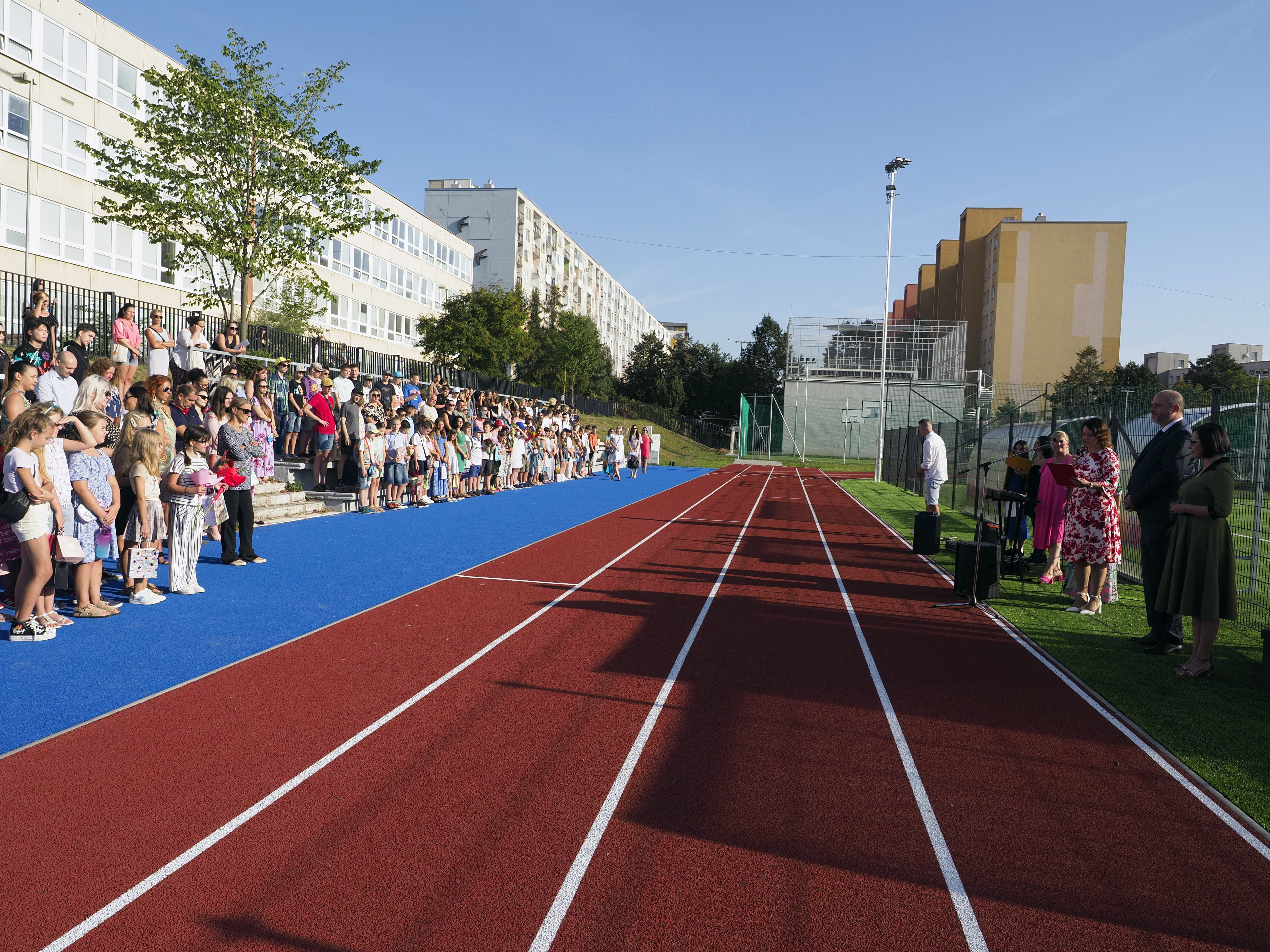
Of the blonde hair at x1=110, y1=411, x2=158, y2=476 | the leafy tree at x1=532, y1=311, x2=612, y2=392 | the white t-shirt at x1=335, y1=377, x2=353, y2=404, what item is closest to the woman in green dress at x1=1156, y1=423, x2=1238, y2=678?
the blonde hair at x1=110, y1=411, x2=158, y2=476

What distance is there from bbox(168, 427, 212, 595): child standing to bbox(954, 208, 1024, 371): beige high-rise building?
6109cm

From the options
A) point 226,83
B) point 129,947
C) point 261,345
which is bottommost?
point 129,947

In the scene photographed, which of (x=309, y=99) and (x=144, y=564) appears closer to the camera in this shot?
(x=144, y=564)

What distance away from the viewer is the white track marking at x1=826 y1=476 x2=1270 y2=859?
13.0 feet

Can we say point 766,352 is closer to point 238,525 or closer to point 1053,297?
point 1053,297

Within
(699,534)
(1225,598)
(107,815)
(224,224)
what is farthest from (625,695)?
(224,224)

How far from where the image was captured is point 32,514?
19.8ft

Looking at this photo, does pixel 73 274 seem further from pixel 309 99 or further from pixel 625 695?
pixel 625 695

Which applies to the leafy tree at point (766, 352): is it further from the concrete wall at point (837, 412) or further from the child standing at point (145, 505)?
the child standing at point (145, 505)

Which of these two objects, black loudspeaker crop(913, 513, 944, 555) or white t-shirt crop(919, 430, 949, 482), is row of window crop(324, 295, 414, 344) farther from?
black loudspeaker crop(913, 513, 944, 555)

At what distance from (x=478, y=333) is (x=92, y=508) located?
39.9 metres

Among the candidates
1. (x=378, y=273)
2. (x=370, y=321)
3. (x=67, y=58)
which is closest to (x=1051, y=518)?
(x=67, y=58)

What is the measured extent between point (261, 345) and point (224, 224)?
352cm

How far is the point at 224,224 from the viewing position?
19781 mm
